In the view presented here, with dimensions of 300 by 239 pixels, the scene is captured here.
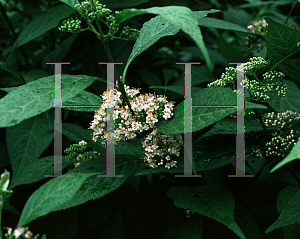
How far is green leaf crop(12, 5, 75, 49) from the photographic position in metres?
1.77

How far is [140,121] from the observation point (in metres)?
1.22

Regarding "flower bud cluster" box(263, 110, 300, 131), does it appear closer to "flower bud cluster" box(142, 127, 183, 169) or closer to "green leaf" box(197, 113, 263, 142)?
"green leaf" box(197, 113, 263, 142)

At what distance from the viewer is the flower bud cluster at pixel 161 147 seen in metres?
1.20

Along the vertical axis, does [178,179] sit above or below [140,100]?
below

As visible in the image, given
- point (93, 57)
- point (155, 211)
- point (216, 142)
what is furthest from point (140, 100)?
point (93, 57)

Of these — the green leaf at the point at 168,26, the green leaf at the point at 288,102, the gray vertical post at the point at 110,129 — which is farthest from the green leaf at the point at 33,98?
the green leaf at the point at 288,102

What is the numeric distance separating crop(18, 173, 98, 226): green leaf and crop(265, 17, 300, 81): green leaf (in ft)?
2.97

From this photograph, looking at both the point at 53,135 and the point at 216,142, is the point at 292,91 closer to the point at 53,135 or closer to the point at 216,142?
the point at 216,142

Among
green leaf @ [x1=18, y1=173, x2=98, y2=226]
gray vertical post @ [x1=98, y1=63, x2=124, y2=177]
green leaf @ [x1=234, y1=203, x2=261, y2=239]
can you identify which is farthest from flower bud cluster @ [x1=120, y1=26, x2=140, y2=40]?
green leaf @ [x1=234, y1=203, x2=261, y2=239]

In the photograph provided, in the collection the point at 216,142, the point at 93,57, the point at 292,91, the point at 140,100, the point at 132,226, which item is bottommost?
the point at 132,226

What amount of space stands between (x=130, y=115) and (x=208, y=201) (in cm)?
45

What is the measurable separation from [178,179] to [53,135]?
0.74m

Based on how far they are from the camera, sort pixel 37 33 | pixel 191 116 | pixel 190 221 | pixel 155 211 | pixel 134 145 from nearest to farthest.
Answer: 1. pixel 191 116
2. pixel 190 221
3. pixel 134 145
4. pixel 155 211
5. pixel 37 33

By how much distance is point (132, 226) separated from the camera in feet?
5.36
